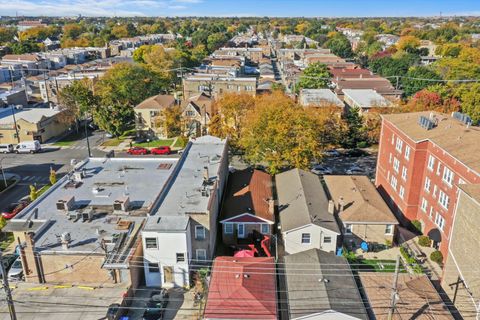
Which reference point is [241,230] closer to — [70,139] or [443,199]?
[443,199]

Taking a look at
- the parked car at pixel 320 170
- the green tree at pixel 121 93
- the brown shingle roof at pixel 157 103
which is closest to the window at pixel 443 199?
the parked car at pixel 320 170

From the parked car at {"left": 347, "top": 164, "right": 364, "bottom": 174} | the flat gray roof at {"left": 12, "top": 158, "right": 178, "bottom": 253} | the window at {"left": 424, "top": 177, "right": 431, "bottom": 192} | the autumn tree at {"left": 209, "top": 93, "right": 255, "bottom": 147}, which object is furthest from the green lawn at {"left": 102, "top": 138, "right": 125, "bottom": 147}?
the window at {"left": 424, "top": 177, "right": 431, "bottom": 192}

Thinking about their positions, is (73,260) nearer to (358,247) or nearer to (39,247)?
(39,247)

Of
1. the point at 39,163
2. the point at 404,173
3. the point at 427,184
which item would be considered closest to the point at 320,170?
the point at 404,173

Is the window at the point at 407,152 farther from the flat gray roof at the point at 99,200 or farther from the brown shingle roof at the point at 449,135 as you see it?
the flat gray roof at the point at 99,200

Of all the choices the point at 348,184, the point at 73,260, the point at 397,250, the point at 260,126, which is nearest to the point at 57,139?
the point at 260,126

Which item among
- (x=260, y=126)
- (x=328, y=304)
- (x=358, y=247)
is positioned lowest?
(x=358, y=247)
